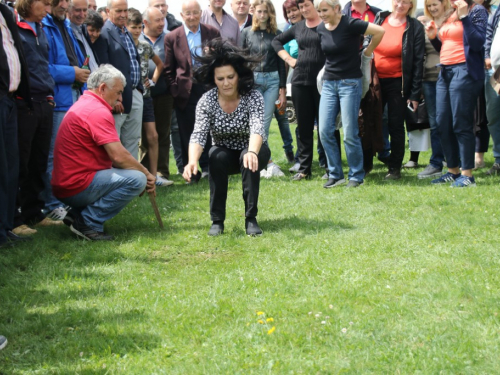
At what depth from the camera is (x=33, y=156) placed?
6.82 meters

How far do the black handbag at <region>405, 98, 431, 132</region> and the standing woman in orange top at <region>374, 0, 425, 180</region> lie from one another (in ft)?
1.45

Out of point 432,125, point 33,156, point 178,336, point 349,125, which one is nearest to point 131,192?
point 33,156

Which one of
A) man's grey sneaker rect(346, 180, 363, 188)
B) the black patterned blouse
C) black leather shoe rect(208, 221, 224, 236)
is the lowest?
man's grey sneaker rect(346, 180, 363, 188)

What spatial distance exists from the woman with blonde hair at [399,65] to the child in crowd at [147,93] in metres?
2.94

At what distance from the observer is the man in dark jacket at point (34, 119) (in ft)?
21.2

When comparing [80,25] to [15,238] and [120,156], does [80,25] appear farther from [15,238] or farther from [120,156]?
[15,238]

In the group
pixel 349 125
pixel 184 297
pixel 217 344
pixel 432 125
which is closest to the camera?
pixel 217 344

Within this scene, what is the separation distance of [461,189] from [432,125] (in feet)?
5.03

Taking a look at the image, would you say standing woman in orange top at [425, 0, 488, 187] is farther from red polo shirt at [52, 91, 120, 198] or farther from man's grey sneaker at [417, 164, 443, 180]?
red polo shirt at [52, 91, 120, 198]

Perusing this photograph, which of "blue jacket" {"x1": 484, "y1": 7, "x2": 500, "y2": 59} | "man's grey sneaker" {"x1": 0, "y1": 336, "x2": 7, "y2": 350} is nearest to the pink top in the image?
"blue jacket" {"x1": 484, "y1": 7, "x2": 500, "y2": 59}

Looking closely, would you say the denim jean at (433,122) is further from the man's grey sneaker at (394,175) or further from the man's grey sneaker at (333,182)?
the man's grey sneaker at (333,182)

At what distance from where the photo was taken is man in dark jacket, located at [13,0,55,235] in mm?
6461

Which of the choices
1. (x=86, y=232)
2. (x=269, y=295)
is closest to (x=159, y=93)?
(x=86, y=232)

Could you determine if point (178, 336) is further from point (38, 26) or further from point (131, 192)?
point (38, 26)
